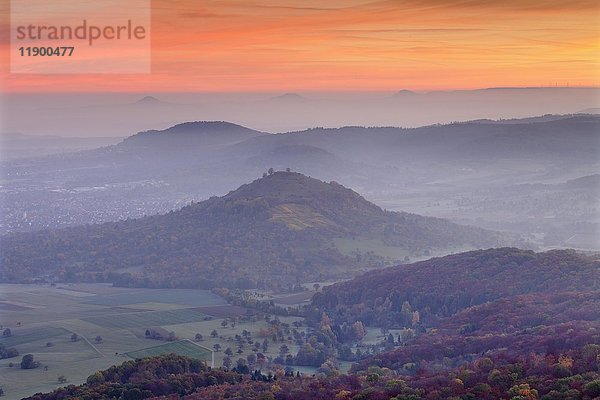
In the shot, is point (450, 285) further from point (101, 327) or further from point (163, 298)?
point (163, 298)

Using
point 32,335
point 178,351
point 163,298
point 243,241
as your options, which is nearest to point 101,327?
point 32,335

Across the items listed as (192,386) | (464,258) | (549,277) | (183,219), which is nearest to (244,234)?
(183,219)

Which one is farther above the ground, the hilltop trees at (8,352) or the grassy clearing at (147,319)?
the grassy clearing at (147,319)

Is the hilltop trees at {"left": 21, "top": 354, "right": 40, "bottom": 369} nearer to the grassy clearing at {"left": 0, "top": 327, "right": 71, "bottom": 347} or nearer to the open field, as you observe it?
the open field

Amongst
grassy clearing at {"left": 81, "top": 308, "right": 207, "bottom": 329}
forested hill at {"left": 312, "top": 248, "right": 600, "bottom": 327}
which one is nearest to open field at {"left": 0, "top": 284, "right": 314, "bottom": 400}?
grassy clearing at {"left": 81, "top": 308, "right": 207, "bottom": 329}

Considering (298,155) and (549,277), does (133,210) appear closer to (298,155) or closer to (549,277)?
(298,155)

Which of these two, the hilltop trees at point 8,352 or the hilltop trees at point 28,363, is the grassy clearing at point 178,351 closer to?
the hilltop trees at point 28,363

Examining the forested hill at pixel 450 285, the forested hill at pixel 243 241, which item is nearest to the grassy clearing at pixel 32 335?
the forested hill at pixel 450 285
